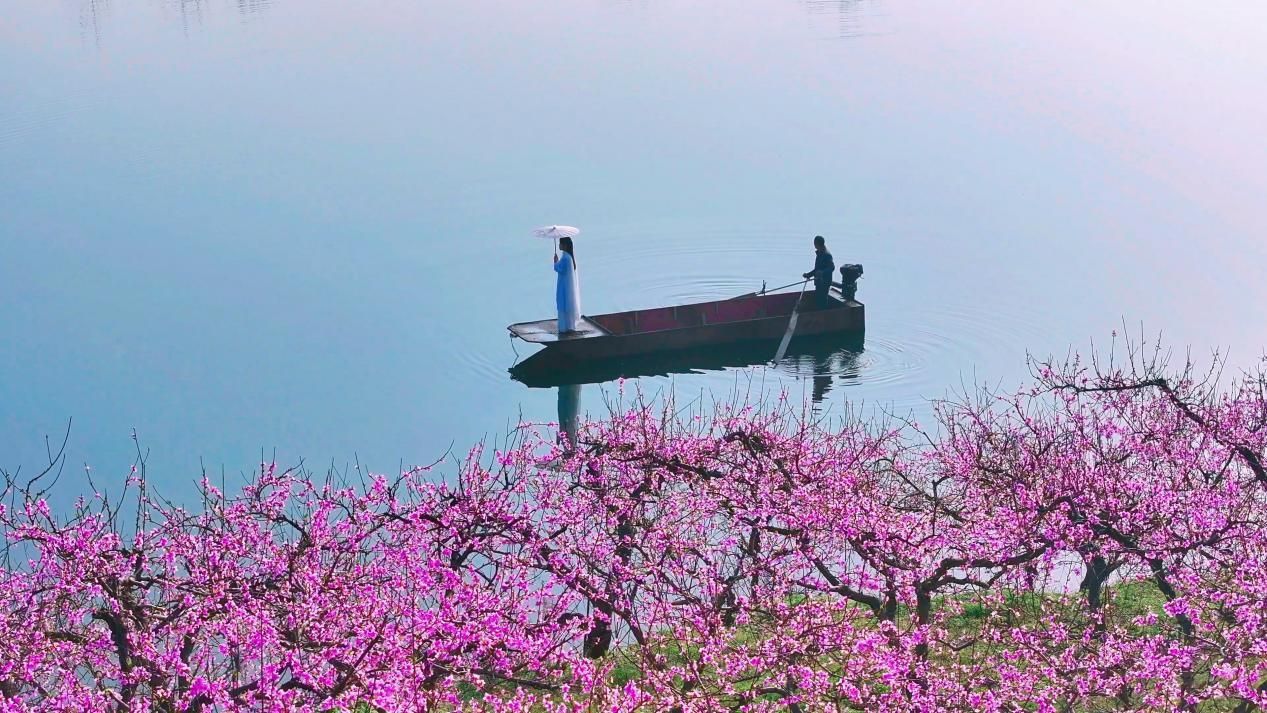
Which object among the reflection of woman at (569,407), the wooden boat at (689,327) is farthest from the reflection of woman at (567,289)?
the reflection of woman at (569,407)

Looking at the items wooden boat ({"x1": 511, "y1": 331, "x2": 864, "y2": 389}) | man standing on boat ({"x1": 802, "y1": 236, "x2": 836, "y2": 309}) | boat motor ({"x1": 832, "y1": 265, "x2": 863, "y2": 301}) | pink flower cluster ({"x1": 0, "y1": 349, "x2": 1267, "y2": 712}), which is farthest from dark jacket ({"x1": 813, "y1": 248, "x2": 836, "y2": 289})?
pink flower cluster ({"x1": 0, "y1": 349, "x2": 1267, "y2": 712})

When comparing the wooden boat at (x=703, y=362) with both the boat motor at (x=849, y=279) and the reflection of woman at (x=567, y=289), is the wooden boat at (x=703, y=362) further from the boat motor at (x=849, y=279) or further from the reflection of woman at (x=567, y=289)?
the boat motor at (x=849, y=279)

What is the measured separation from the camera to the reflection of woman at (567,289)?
89.0 feet

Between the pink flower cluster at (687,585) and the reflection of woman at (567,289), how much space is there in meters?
10.8

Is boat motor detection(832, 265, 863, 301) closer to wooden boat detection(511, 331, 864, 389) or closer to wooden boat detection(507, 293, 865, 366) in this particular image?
wooden boat detection(507, 293, 865, 366)

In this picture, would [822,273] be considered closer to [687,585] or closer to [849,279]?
[849,279]

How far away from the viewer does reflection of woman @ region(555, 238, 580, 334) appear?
27.1 m

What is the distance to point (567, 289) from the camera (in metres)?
27.2

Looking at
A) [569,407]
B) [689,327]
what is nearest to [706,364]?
A: [689,327]

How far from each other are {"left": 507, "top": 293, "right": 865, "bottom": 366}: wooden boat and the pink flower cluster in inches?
425

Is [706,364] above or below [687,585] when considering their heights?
above

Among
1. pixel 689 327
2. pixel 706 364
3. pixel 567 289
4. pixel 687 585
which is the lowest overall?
pixel 687 585

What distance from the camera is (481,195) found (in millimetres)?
44406

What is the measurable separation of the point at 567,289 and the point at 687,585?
14.1 m
